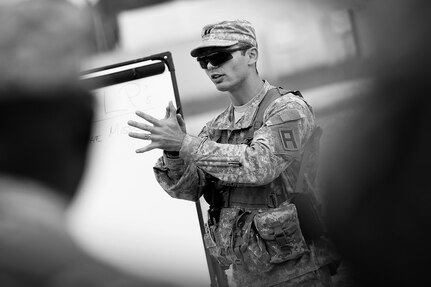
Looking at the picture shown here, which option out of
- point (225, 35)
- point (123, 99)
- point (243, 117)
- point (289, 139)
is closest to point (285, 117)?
point (289, 139)

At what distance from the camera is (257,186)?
65.1 inches

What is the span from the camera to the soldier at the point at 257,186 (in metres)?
1.60

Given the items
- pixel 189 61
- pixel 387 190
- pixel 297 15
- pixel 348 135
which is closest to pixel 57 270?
pixel 387 190

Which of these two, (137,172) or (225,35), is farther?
(137,172)

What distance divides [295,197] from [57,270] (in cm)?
96

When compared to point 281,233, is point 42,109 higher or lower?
higher

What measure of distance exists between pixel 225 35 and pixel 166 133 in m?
0.33

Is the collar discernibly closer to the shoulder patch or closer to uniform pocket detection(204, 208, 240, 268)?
the shoulder patch

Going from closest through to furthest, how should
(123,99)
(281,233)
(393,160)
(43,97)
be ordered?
(43,97) < (393,160) < (281,233) < (123,99)

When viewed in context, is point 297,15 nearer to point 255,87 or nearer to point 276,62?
point 276,62

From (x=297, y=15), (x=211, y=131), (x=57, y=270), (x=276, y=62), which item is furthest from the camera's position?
(x=276, y=62)

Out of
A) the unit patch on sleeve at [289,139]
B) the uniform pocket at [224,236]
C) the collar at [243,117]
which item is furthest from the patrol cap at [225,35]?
the uniform pocket at [224,236]

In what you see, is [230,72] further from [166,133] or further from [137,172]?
[137,172]

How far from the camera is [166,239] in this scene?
211 centimetres
